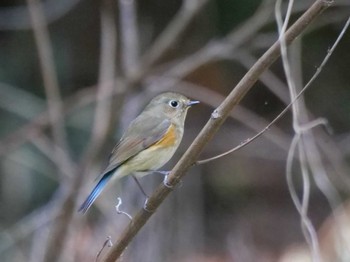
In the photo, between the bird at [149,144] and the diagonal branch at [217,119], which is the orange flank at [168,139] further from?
the diagonal branch at [217,119]

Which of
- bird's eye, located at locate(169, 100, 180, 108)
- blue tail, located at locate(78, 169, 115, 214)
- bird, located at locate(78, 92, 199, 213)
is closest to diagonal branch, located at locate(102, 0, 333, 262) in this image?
blue tail, located at locate(78, 169, 115, 214)

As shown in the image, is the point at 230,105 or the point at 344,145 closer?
the point at 230,105

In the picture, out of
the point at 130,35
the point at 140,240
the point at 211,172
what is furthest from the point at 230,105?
the point at 211,172

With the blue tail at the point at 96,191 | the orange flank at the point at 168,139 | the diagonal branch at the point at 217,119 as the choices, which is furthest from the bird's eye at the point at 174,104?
the diagonal branch at the point at 217,119

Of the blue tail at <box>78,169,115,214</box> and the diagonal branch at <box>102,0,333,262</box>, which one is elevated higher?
the blue tail at <box>78,169,115,214</box>

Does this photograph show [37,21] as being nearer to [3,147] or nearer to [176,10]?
[3,147]

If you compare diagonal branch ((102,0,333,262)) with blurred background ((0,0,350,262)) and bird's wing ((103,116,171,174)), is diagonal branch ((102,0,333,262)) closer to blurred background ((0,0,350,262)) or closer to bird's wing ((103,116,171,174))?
bird's wing ((103,116,171,174))

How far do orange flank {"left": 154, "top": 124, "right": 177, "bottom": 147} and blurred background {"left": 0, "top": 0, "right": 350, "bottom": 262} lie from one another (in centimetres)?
202

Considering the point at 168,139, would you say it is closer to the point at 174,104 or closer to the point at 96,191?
the point at 174,104

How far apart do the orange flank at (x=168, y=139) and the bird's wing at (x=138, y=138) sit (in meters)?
0.01

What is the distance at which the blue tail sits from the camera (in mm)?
3750

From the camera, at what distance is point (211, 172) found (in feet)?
26.7

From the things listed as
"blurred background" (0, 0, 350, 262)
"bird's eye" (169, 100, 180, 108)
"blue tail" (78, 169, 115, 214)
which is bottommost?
"blue tail" (78, 169, 115, 214)

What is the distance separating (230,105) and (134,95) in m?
3.25
